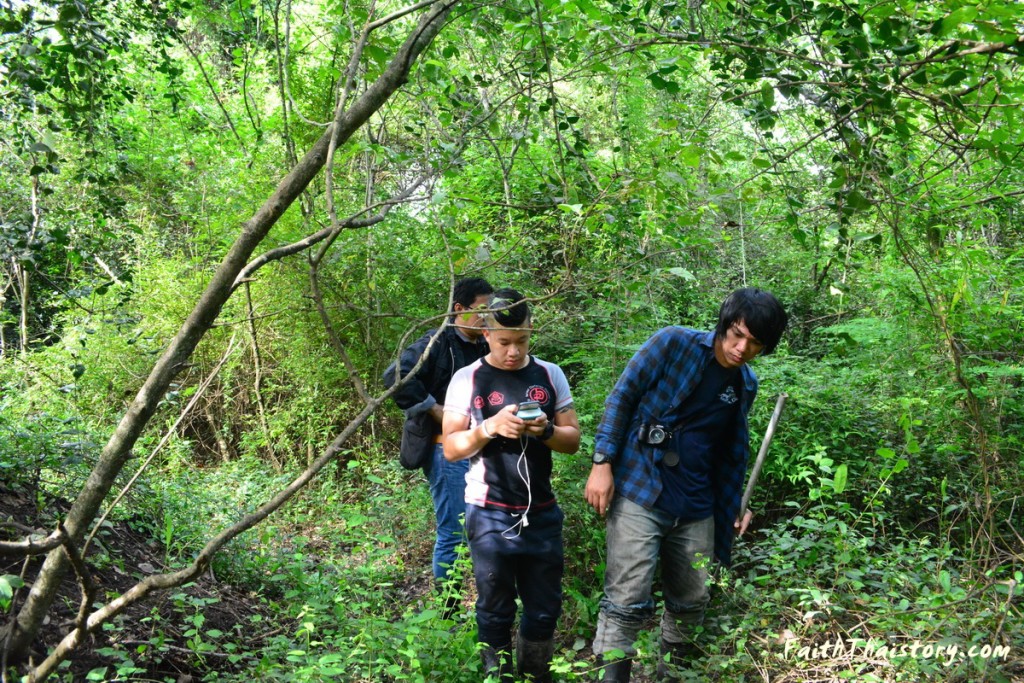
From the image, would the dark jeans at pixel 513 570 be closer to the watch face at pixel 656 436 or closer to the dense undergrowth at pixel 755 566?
the dense undergrowth at pixel 755 566

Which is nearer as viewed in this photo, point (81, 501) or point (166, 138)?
point (81, 501)

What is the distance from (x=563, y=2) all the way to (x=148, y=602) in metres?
3.62

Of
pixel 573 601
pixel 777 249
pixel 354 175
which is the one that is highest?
pixel 354 175

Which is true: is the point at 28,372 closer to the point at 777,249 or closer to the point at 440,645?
the point at 440,645

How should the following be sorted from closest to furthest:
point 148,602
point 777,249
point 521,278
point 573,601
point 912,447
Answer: point 912,447, point 148,602, point 573,601, point 521,278, point 777,249

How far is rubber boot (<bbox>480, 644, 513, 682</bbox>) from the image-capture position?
344 centimetres

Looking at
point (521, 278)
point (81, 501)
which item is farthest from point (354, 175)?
point (81, 501)

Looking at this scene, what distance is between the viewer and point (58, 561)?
8.15 ft

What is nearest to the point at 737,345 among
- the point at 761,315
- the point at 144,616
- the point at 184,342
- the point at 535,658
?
the point at 761,315

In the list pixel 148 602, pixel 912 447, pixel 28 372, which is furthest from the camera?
pixel 28 372

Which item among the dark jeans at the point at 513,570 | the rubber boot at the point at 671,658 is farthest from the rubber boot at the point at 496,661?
the rubber boot at the point at 671,658

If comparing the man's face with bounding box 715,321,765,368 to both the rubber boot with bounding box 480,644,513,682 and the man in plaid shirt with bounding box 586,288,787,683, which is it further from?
the rubber boot with bounding box 480,644,513,682

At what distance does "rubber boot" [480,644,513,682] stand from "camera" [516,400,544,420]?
1016mm

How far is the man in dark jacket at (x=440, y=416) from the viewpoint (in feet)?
Result: 14.2
